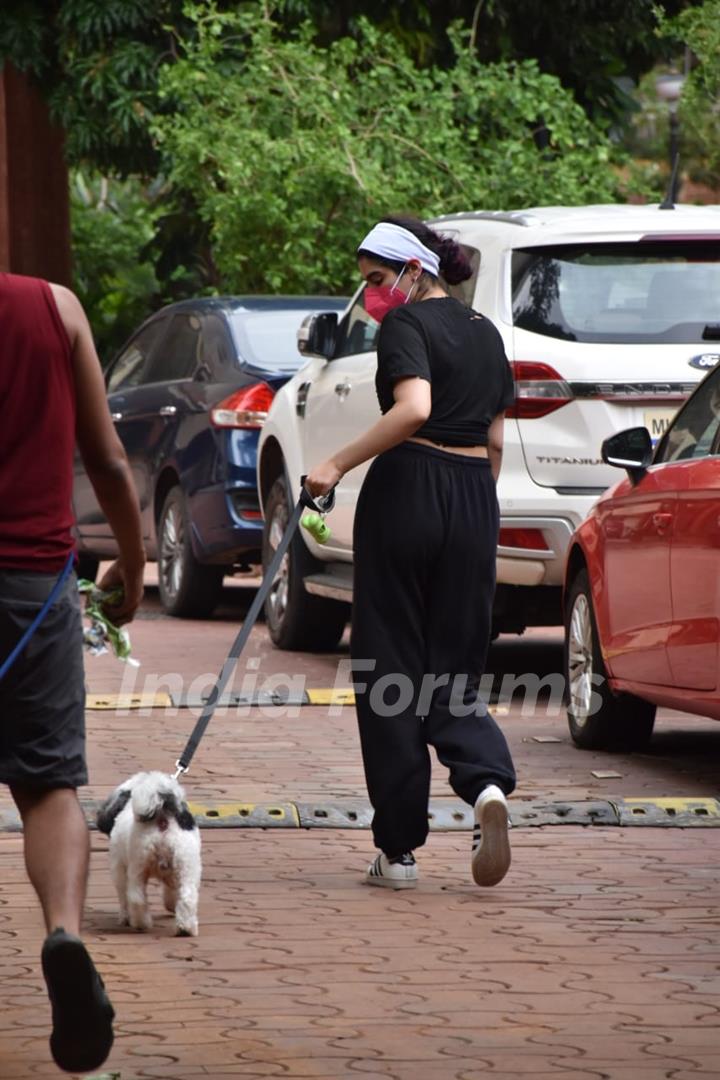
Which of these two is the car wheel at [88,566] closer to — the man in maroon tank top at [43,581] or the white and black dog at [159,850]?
the white and black dog at [159,850]

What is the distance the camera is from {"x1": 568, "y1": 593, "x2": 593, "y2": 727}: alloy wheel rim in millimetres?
9617

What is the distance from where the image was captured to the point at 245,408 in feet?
45.8

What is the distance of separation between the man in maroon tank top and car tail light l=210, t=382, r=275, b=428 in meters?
9.21

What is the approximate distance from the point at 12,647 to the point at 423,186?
47.0ft

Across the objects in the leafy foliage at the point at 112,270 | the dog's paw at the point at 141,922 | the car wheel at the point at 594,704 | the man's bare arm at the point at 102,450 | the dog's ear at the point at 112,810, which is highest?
the man's bare arm at the point at 102,450

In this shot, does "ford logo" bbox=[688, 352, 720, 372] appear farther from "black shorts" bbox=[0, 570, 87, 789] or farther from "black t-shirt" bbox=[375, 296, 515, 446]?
"black shorts" bbox=[0, 570, 87, 789]

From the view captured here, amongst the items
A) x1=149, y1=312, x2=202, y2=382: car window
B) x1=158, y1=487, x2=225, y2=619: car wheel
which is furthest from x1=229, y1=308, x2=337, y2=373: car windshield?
x1=158, y1=487, x2=225, y2=619: car wheel

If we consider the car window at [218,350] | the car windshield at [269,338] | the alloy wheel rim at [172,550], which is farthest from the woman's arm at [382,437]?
the alloy wheel rim at [172,550]

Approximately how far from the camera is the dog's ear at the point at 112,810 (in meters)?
6.30

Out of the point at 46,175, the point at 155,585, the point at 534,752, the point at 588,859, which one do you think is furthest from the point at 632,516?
the point at 46,175

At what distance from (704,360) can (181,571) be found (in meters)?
5.14

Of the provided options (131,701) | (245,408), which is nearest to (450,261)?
(131,701)

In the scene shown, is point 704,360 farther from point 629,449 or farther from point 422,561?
point 422,561

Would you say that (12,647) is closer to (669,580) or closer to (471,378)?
(471,378)
